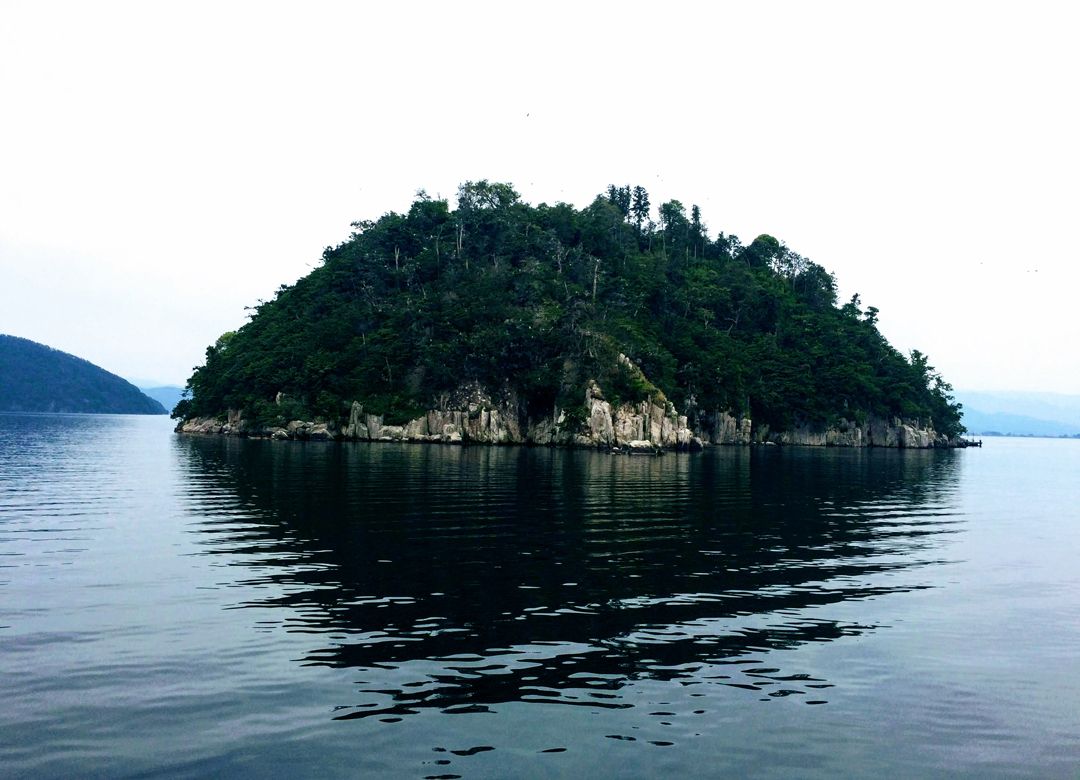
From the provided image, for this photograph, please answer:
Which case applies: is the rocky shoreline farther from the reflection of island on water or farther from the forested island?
the reflection of island on water

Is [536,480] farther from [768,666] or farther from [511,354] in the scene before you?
[511,354]

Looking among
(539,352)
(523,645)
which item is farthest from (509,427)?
(523,645)

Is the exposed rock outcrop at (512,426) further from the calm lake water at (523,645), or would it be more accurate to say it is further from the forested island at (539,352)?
the calm lake water at (523,645)

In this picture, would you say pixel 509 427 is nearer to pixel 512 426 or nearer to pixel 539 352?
pixel 512 426

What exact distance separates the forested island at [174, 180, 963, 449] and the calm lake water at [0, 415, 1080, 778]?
3576 inches

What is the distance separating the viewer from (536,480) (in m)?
61.6

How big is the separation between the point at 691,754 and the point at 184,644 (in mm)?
11867

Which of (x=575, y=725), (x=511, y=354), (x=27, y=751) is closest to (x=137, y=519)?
(x=27, y=751)

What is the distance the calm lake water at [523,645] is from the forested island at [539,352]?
9084 centimetres

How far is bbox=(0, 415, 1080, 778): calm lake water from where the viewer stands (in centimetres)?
1245

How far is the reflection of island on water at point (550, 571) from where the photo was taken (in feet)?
54.0

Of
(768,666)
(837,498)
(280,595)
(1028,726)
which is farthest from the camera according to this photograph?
(837,498)

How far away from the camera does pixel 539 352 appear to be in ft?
443

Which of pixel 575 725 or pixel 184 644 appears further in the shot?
pixel 184 644
